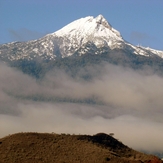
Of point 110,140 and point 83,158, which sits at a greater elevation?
point 110,140

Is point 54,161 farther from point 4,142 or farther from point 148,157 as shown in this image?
point 148,157

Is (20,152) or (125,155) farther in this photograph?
(125,155)

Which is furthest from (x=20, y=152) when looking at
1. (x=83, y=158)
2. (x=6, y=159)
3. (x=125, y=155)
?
(x=125, y=155)

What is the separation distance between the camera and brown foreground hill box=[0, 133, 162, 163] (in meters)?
84.9

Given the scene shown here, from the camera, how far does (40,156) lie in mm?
85938

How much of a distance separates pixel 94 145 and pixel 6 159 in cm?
1655

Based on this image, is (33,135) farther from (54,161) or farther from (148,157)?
(148,157)

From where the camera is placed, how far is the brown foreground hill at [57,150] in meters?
84.9

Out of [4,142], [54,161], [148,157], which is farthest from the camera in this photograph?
[148,157]

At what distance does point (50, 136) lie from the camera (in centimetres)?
9356

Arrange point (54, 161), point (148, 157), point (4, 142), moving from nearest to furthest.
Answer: point (54, 161)
point (4, 142)
point (148, 157)

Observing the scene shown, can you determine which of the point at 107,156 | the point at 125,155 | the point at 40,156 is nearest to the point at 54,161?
the point at 40,156

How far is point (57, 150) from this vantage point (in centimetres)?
8819

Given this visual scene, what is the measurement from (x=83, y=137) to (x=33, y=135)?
950 centimetres
